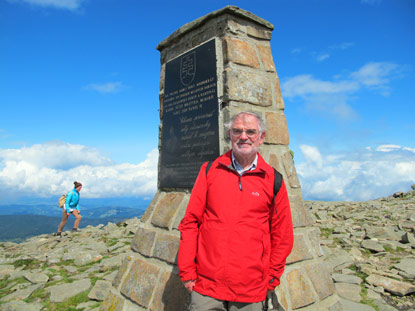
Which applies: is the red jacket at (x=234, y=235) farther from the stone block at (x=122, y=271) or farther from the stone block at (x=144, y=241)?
the stone block at (x=122, y=271)

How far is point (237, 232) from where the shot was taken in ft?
6.81

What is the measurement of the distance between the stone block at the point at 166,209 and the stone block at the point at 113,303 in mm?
1125

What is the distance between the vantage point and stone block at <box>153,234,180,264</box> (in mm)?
3304

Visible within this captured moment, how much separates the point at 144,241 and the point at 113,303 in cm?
93

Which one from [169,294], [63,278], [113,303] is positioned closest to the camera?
[169,294]

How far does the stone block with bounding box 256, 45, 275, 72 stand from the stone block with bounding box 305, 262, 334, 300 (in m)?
2.65

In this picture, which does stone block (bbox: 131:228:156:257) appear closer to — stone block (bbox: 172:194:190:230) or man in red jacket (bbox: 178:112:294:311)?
stone block (bbox: 172:194:190:230)

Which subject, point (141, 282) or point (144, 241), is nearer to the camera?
point (141, 282)

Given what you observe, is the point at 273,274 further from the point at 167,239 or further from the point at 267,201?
the point at 167,239

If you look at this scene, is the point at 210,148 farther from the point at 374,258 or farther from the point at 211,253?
the point at 374,258

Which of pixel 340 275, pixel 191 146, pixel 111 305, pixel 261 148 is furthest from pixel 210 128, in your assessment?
pixel 340 275

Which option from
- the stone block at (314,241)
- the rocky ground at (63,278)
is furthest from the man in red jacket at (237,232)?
the rocky ground at (63,278)

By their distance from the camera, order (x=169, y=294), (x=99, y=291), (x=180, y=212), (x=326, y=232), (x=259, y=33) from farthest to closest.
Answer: (x=326, y=232) < (x=99, y=291) < (x=259, y=33) < (x=180, y=212) < (x=169, y=294)

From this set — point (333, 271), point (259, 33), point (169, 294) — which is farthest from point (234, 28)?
point (333, 271)
